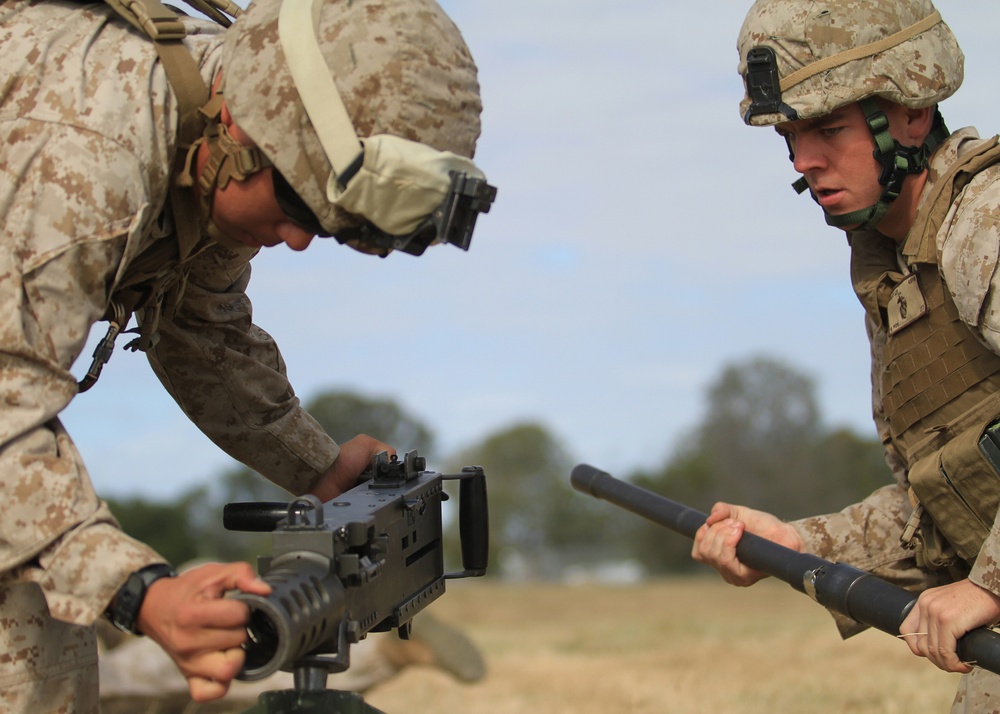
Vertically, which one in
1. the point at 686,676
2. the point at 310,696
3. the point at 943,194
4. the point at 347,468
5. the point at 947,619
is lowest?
the point at 686,676

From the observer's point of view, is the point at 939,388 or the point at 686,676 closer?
the point at 939,388

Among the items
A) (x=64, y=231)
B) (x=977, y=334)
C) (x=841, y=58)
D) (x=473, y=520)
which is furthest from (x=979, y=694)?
(x=64, y=231)

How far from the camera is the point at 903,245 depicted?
451 cm

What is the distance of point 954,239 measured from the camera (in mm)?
4035

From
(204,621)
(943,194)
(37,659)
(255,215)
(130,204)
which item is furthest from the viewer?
(943,194)

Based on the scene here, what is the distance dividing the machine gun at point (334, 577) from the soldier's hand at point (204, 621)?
53 millimetres

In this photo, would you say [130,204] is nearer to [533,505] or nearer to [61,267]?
[61,267]

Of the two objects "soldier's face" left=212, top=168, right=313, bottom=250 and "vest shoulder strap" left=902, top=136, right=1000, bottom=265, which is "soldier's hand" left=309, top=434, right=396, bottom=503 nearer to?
"soldier's face" left=212, top=168, right=313, bottom=250

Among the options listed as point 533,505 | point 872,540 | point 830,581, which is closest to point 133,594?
point 830,581

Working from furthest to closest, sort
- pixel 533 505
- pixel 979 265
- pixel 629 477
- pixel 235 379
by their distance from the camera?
pixel 533 505 < pixel 629 477 < pixel 235 379 < pixel 979 265

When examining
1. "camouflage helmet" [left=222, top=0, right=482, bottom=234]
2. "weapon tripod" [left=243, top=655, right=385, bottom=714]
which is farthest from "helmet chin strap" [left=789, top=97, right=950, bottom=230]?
"weapon tripod" [left=243, top=655, right=385, bottom=714]

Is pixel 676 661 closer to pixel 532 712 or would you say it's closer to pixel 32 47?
pixel 532 712

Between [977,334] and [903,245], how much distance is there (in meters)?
0.59

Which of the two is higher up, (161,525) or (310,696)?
(310,696)
